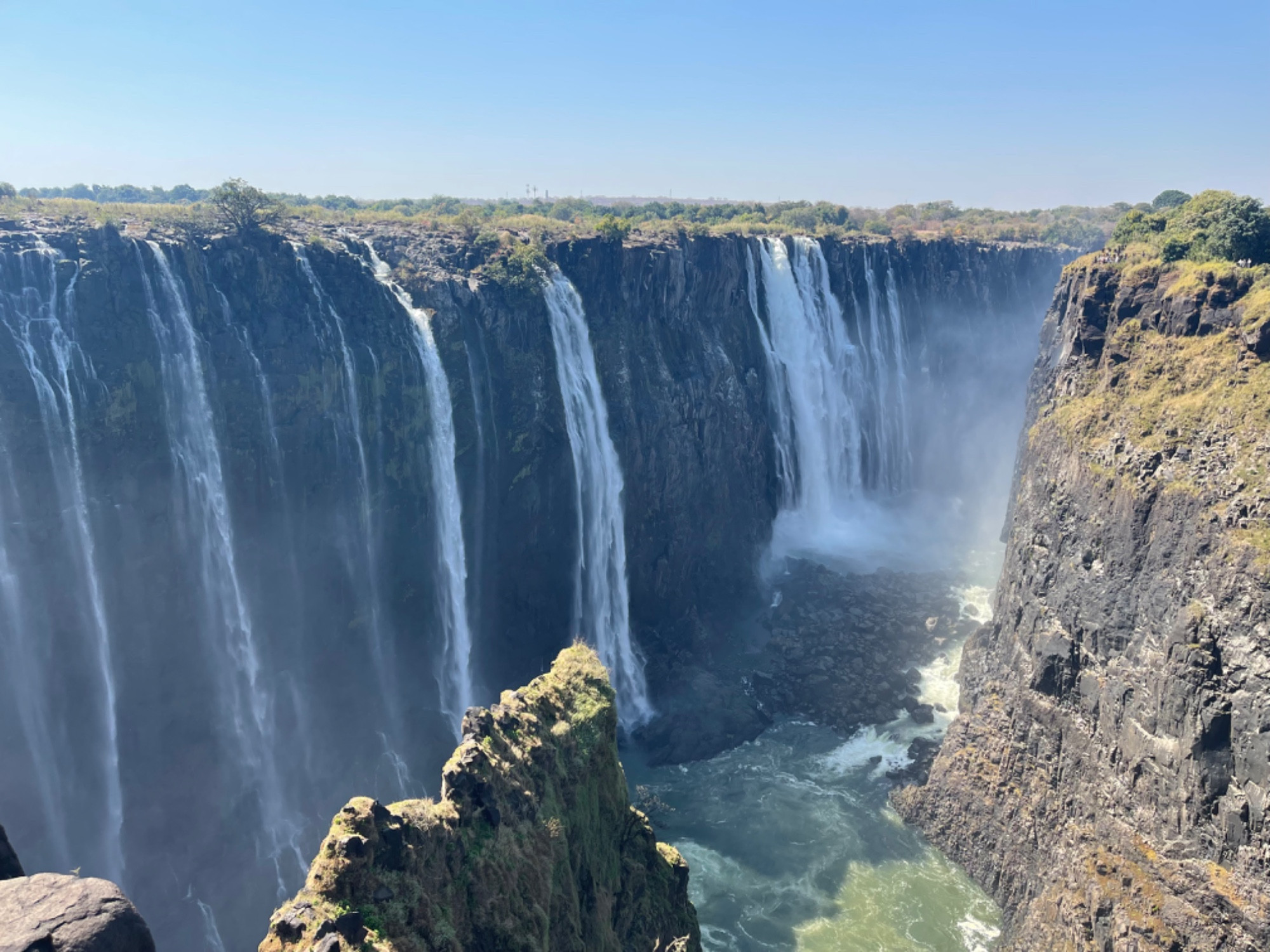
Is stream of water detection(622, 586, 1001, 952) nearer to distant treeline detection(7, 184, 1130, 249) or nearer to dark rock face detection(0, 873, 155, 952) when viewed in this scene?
dark rock face detection(0, 873, 155, 952)

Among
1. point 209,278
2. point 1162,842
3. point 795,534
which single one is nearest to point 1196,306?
point 1162,842

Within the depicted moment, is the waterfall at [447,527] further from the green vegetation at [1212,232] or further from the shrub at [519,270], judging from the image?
the green vegetation at [1212,232]

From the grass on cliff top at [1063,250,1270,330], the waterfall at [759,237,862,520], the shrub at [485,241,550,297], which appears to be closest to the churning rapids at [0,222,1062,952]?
the shrub at [485,241,550,297]

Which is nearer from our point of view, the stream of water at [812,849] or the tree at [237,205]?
the stream of water at [812,849]

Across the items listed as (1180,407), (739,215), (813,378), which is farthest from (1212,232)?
(739,215)

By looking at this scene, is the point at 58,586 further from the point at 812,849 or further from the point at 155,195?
the point at 155,195

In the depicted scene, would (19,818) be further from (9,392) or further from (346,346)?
(346,346)

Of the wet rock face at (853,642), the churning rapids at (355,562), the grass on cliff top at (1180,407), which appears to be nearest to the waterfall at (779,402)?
the churning rapids at (355,562)
